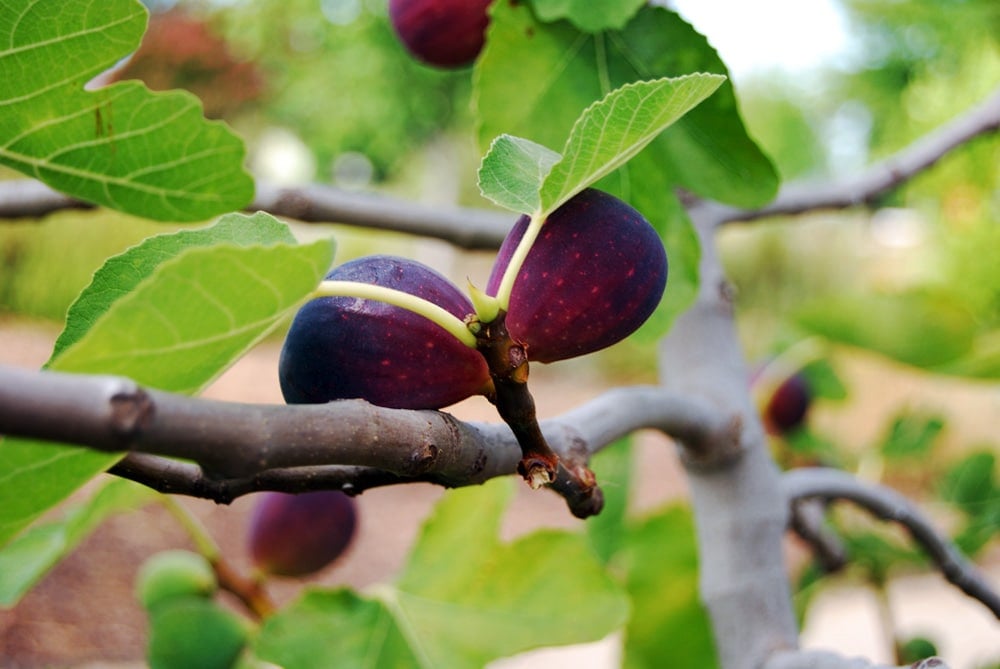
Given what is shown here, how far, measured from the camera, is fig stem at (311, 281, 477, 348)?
31 centimetres

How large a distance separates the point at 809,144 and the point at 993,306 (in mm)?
13300

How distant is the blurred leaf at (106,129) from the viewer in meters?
0.42

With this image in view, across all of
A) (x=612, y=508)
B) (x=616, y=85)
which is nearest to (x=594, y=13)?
(x=616, y=85)

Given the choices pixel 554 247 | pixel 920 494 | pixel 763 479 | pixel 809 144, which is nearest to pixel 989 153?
pixel 920 494

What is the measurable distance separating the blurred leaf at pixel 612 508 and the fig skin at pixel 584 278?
19.7 inches

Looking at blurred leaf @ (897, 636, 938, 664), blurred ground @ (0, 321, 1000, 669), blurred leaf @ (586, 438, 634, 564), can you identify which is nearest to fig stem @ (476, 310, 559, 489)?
blurred leaf @ (586, 438, 634, 564)

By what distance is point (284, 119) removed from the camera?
13.4 meters

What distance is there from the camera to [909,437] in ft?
3.95

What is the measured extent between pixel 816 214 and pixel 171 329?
81 cm

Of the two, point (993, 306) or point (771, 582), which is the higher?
point (771, 582)

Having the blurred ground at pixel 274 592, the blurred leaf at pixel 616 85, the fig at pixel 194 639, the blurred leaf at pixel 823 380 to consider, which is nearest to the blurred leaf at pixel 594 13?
the blurred leaf at pixel 616 85

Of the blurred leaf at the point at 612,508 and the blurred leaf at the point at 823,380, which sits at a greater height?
the blurred leaf at the point at 612,508

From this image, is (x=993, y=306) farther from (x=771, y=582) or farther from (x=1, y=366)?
(x=1, y=366)

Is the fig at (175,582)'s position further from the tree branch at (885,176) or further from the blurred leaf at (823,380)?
the blurred leaf at (823,380)
